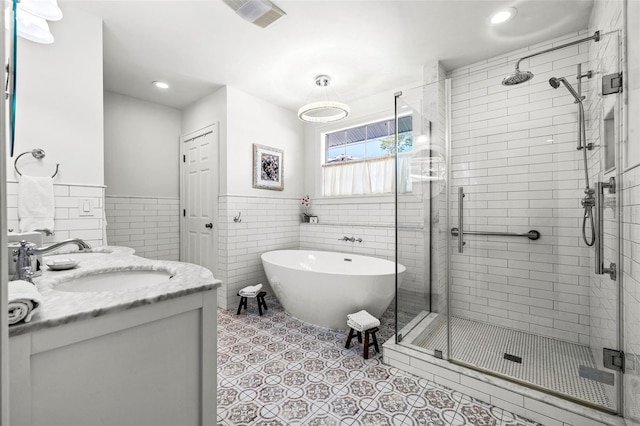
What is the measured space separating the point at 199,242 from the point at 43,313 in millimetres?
3258

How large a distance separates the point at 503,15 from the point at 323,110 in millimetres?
1780

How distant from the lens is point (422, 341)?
227 centimetres

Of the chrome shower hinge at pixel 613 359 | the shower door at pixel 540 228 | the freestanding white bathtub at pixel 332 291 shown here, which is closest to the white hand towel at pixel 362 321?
the freestanding white bathtub at pixel 332 291

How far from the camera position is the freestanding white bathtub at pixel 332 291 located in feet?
8.14

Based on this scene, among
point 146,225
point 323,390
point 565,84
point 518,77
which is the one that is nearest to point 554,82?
point 565,84

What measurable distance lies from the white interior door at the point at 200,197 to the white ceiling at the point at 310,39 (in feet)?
2.57

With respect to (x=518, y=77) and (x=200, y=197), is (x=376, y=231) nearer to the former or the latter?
(x=518, y=77)

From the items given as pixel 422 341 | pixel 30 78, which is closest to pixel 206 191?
pixel 30 78

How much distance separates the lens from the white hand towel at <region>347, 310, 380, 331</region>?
2.27m

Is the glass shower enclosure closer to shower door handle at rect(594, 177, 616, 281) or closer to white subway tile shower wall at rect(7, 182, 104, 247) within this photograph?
shower door handle at rect(594, 177, 616, 281)

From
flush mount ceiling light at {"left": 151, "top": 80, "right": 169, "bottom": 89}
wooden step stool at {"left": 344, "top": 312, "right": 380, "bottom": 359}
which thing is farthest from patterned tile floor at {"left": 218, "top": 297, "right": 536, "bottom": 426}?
flush mount ceiling light at {"left": 151, "top": 80, "right": 169, "bottom": 89}

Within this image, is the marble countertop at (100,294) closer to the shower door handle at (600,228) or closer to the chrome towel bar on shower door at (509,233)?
the chrome towel bar on shower door at (509,233)

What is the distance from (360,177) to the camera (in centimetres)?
386

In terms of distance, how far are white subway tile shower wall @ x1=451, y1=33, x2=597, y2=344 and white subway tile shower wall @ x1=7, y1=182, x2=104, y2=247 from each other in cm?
287
